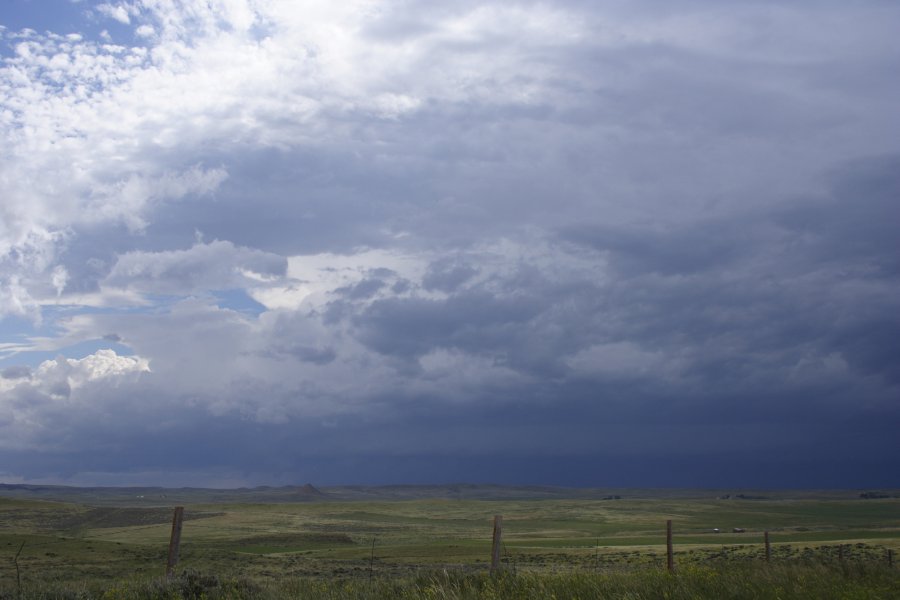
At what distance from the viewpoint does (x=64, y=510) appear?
89188 mm

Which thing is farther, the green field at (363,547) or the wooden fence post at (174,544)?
the green field at (363,547)

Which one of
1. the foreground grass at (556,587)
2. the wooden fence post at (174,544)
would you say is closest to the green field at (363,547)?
the foreground grass at (556,587)

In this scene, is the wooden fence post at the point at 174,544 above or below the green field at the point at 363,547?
above

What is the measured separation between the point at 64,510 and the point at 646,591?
296ft

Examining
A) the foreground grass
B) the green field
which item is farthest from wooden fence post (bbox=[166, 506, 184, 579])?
the green field

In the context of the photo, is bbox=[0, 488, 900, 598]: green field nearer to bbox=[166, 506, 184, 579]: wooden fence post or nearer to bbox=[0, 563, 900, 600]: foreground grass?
Result: bbox=[0, 563, 900, 600]: foreground grass

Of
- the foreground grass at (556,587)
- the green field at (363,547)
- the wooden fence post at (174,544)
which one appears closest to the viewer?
the foreground grass at (556,587)

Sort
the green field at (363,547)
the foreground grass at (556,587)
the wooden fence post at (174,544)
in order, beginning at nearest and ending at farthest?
the foreground grass at (556,587) < the wooden fence post at (174,544) < the green field at (363,547)

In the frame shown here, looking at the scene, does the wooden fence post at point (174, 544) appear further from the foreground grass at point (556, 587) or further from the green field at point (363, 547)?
the green field at point (363, 547)

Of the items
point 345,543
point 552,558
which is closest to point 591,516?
point 345,543

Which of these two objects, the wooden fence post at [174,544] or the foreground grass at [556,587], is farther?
the wooden fence post at [174,544]

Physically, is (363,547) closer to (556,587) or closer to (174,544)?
(174,544)

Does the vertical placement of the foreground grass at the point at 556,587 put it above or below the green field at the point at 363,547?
above

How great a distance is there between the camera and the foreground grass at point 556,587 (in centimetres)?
1424
